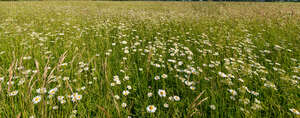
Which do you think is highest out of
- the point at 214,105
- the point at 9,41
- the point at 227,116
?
the point at 9,41

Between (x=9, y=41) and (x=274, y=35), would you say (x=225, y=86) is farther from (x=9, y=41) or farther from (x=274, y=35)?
(x=9, y=41)

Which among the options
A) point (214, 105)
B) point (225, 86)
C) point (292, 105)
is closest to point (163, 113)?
point (214, 105)

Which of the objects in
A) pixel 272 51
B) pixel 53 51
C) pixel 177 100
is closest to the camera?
pixel 177 100

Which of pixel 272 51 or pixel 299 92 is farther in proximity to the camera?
pixel 272 51

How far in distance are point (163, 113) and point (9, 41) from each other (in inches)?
159

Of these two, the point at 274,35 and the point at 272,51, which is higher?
the point at 274,35

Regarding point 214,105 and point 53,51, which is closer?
point 214,105

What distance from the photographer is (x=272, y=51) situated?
3102 millimetres

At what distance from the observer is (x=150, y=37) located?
3.89 meters

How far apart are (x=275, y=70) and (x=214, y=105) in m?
1.67

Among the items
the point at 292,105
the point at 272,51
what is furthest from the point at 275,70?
the point at 272,51

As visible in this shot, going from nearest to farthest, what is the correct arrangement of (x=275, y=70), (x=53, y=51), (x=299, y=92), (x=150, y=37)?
(x=299, y=92), (x=275, y=70), (x=53, y=51), (x=150, y=37)

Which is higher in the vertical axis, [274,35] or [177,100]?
[274,35]

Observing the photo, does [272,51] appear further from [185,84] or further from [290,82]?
[185,84]
